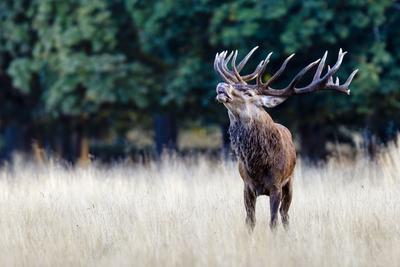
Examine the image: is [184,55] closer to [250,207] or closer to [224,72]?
[224,72]

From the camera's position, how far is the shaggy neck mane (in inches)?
368

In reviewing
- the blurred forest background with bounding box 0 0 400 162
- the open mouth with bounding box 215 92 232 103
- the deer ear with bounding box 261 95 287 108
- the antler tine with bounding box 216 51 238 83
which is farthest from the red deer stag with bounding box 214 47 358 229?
the blurred forest background with bounding box 0 0 400 162

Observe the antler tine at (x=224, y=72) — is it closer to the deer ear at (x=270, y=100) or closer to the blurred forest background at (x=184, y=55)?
the deer ear at (x=270, y=100)

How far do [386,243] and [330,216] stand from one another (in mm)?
1367

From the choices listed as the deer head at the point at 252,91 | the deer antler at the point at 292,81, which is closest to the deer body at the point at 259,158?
the deer head at the point at 252,91

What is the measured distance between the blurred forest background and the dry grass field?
394 centimetres

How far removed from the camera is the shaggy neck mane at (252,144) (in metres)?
9.34

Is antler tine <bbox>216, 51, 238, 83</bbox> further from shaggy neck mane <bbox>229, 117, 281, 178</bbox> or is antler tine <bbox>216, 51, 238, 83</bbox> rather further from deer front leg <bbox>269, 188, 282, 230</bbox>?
deer front leg <bbox>269, 188, 282, 230</bbox>

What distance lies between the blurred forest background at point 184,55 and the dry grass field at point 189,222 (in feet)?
12.9

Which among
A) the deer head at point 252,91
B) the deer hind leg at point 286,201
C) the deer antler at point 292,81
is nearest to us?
the deer head at point 252,91

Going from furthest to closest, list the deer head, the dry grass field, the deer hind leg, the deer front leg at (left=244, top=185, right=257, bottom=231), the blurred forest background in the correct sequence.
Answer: the blurred forest background, the deer hind leg, the deer front leg at (left=244, top=185, right=257, bottom=231), the deer head, the dry grass field

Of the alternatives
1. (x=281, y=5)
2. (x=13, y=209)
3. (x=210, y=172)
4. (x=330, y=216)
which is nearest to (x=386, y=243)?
(x=330, y=216)

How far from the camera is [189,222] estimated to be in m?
9.49

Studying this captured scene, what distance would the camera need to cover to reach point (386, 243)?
8.42 m
